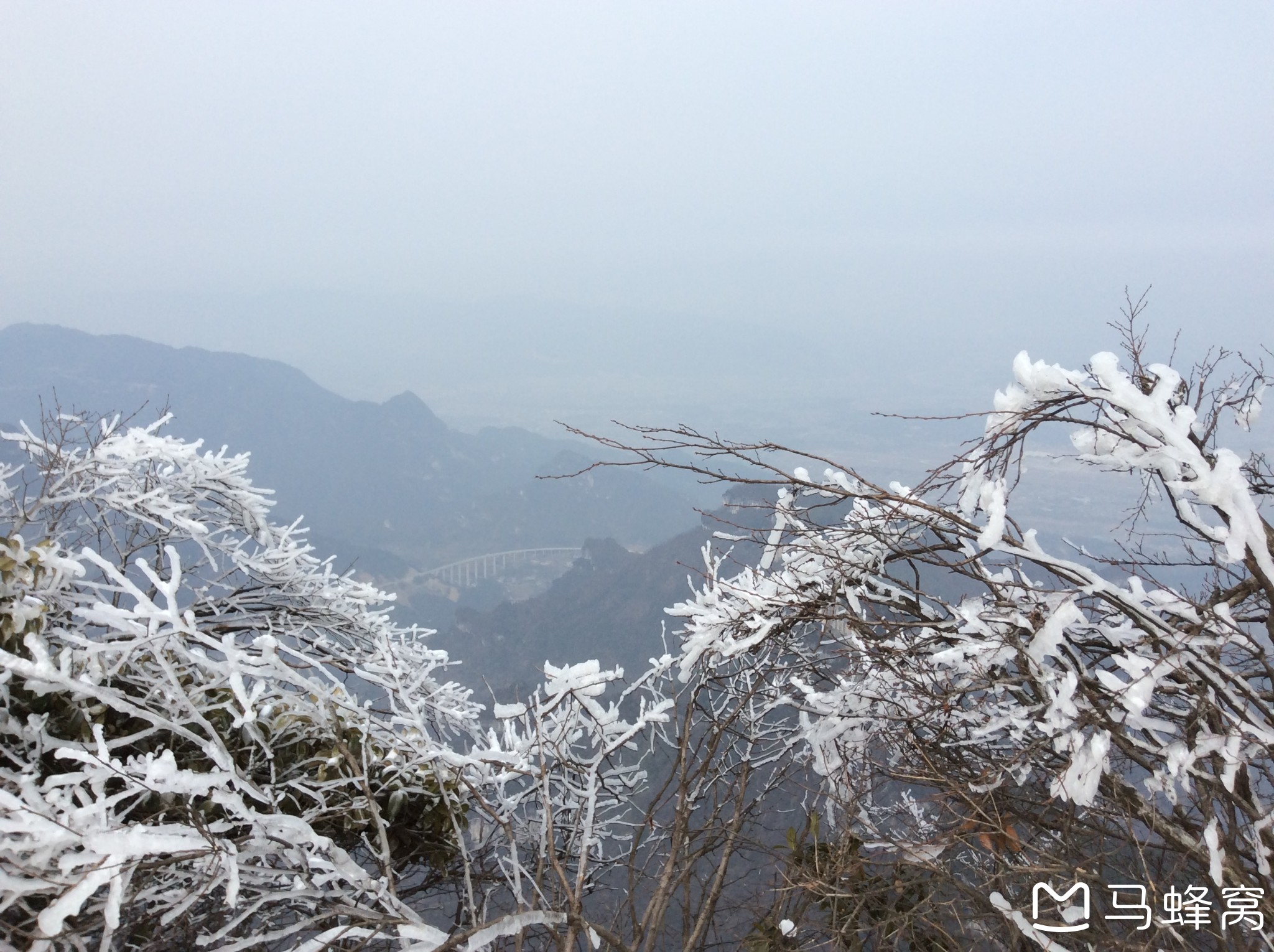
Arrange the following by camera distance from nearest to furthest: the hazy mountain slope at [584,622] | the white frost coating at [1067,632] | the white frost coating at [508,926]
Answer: the white frost coating at [1067,632] < the white frost coating at [508,926] < the hazy mountain slope at [584,622]

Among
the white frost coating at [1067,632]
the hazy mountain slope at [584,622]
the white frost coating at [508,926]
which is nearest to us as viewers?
the white frost coating at [1067,632]

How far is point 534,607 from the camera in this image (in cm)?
9712

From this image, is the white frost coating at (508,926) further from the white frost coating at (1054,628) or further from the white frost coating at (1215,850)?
the white frost coating at (1215,850)

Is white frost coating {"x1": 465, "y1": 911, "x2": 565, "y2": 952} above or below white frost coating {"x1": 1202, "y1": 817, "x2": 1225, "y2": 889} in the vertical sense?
below

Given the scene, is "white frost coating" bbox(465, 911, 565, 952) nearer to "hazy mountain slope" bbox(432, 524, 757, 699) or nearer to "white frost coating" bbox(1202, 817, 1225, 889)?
"white frost coating" bbox(1202, 817, 1225, 889)

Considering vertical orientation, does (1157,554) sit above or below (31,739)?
above

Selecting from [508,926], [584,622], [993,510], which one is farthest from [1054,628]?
[584,622]

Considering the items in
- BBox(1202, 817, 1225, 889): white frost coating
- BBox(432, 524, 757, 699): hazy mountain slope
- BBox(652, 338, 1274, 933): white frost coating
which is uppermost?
BBox(652, 338, 1274, 933): white frost coating

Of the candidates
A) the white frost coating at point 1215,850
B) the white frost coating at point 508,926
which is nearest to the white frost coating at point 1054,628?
the white frost coating at point 1215,850

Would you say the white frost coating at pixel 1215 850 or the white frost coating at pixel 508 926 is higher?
the white frost coating at pixel 1215 850

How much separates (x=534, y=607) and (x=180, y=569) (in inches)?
3809

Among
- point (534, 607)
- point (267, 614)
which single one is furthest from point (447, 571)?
point (267, 614)

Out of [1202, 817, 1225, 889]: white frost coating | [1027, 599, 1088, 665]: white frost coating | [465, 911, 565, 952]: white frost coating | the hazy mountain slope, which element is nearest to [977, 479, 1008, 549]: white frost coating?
[1027, 599, 1088, 665]: white frost coating

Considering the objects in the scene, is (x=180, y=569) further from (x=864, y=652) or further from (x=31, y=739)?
(x=864, y=652)
